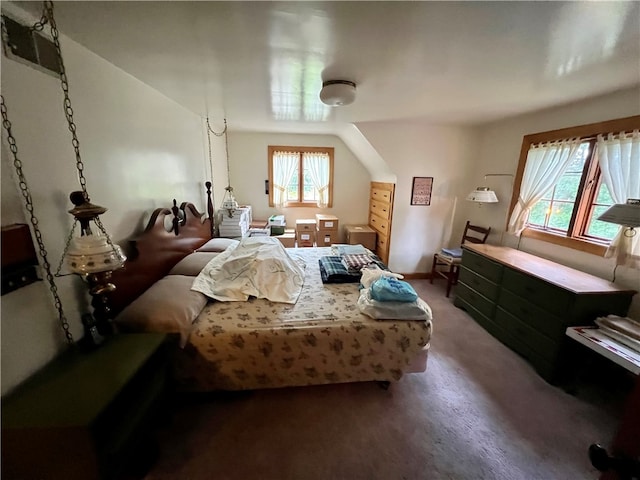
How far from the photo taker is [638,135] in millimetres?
1865

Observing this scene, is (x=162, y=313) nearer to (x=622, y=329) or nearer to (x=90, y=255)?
(x=90, y=255)

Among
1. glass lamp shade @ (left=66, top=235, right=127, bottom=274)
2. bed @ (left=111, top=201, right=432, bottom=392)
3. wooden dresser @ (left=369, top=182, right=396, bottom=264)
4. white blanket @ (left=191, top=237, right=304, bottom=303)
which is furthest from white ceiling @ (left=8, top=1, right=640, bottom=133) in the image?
wooden dresser @ (left=369, top=182, right=396, bottom=264)

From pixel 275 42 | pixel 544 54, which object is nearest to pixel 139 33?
pixel 275 42

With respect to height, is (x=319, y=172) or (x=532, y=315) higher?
(x=319, y=172)

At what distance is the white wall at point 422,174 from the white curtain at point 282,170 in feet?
4.98

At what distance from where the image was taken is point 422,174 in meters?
3.57

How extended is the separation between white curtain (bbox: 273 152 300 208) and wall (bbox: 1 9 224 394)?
2.32m

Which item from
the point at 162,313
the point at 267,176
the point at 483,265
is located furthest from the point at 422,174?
the point at 162,313

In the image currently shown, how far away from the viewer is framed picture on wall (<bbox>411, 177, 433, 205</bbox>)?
3592mm

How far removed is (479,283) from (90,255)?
3.21 meters

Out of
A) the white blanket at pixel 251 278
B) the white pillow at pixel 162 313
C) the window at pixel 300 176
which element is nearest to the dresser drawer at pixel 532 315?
the white blanket at pixel 251 278

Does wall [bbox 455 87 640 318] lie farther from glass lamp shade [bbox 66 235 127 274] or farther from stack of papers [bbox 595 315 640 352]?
glass lamp shade [bbox 66 235 127 274]

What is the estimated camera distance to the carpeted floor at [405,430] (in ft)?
4.39

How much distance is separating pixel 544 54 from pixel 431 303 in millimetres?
2564
